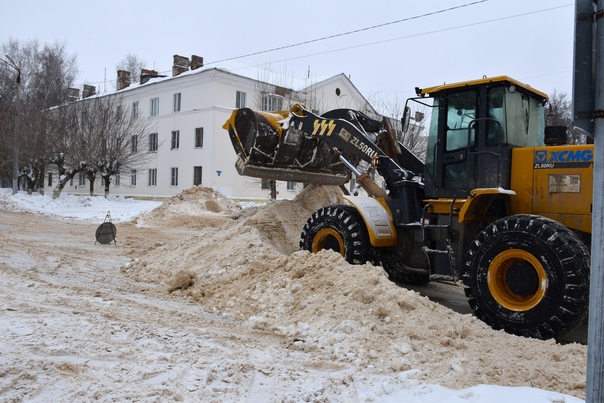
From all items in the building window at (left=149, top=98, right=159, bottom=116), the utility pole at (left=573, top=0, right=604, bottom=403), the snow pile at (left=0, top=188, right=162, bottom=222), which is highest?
the building window at (left=149, top=98, right=159, bottom=116)

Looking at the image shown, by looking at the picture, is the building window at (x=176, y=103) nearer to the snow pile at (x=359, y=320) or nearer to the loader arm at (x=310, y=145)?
the loader arm at (x=310, y=145)

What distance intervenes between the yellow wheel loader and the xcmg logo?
0.01 meters

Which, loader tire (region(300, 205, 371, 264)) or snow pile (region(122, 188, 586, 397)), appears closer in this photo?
snow pile (region(122, 188, 586, 397))

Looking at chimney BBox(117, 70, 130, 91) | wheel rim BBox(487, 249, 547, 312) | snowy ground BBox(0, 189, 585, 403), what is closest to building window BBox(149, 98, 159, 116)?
chimney BBox(117, 70, 130, 91)

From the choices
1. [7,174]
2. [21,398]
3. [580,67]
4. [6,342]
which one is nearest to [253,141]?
[6,342]

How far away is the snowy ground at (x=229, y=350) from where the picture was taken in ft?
12.8

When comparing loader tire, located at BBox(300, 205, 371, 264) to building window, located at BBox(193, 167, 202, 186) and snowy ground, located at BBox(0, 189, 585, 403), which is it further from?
building window, located at BBox(193, 167, 202, 186)

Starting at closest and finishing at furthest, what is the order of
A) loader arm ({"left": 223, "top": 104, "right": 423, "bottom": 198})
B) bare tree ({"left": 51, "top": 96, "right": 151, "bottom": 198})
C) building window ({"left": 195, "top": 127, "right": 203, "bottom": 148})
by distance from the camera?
loader arm ({"left": 223, "top": 104, "right": 423, "bottom": 198}) → bare tree ({"left": 51, "top": 96, "right": 151, "bottom": 198}) → building window ({"left": 195, "top": 127, "right": 203, "bottom": 148})

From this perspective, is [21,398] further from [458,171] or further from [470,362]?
[458,171]

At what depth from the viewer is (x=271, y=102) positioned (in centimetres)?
2786

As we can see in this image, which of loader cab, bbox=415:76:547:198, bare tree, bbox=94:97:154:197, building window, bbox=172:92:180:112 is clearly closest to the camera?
loader cab, bbox=415:76:547:198

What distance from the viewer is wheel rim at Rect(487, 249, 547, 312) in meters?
5.34

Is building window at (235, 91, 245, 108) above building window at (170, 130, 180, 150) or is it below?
above

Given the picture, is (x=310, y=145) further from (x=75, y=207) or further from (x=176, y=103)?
(x=176, y=103)
